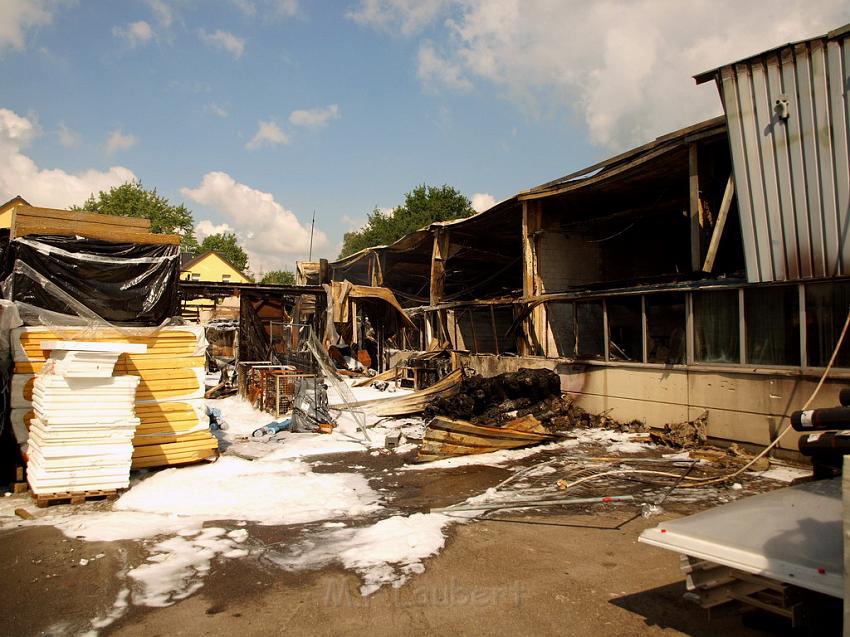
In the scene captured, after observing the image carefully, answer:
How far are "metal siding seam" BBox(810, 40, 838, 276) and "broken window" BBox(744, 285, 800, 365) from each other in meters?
0.74

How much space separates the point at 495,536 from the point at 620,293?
740cm

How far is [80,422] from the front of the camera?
22.0ft

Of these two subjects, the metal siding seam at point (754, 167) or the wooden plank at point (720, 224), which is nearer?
the metal siding seam at point (754, 167)

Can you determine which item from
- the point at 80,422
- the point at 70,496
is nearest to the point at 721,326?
the point at 80,422

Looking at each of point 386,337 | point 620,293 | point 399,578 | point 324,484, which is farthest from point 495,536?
point 386,337

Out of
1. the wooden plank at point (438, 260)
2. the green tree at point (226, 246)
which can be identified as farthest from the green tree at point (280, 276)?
the wooden plank at point (438, 260)

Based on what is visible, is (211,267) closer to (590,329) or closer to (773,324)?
(590,329)

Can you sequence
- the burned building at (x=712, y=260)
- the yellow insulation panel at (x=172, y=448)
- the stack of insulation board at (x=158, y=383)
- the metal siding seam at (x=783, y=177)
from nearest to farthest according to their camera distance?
the stack of insulation board at (x=158, y=383), the yellow insulation panel at (x=172, y=448), the burned building at (x=712, y=260), the metal siding seam at (x=783, y=177)

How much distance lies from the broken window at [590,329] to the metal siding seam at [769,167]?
4.50 meters

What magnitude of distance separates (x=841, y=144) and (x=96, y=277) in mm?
11511

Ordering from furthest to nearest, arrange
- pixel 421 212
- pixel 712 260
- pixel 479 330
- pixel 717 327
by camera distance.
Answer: pixel 421 212, pixel 479 330, pixel 712 260, pixel 717 327

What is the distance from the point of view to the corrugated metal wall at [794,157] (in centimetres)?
823

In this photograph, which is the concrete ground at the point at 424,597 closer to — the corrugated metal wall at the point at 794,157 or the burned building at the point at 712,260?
the burned building at the point at 712,260

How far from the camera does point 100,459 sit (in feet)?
22.6
